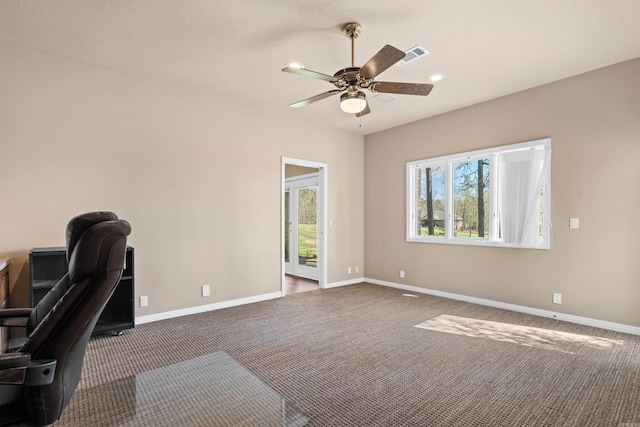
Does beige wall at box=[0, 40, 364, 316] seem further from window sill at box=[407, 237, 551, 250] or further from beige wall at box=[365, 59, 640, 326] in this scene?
beige wall at box=[365, 59, 640, 326]

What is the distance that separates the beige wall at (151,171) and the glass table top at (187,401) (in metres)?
1.87

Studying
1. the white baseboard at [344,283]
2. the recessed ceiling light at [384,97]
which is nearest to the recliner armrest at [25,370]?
the recessed ceiling light at [384,97]

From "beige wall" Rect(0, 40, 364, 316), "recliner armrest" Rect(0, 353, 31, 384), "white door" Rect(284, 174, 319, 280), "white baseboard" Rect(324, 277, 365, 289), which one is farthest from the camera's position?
"white door" Rect(284, 174, 319, 280)

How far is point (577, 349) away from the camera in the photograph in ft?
9.98

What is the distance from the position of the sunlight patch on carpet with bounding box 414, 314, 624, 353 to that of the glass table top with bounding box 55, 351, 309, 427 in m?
2.39

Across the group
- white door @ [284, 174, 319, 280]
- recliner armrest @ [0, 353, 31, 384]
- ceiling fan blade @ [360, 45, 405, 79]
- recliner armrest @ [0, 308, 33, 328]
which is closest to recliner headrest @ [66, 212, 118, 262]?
recliner armrest @ [0, 353, 31, 384]

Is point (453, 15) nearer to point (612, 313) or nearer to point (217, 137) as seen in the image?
point (217, 137)

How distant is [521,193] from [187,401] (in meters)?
4.33

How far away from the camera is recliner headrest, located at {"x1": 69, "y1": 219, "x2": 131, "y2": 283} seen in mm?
1380

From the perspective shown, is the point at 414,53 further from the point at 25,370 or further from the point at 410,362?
the point at 25,370

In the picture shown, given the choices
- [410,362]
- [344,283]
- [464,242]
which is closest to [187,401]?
[410,362]

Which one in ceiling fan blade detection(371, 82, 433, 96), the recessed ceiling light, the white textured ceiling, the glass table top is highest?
the white textured ceiling

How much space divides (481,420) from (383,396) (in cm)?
61

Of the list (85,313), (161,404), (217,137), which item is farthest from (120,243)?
(217,137)
